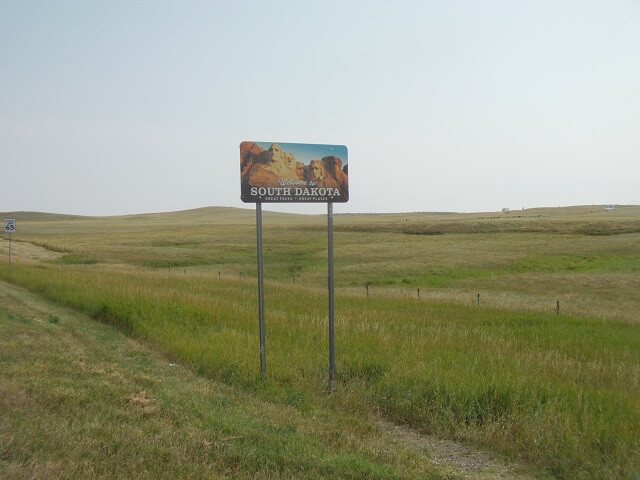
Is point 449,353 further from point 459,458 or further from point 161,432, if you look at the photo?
point 161,432

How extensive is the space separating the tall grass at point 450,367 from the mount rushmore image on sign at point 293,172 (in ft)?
8.85

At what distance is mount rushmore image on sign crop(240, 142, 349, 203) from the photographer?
898 cm

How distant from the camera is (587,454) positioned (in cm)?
612

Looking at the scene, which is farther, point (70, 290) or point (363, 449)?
point (70, 290)

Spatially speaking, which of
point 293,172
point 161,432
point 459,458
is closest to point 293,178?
point 293,172

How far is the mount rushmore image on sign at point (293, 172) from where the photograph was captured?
A: 29.5 ft

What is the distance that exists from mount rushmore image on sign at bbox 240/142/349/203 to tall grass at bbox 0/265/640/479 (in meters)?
2.70

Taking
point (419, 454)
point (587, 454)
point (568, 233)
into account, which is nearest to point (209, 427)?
point (419, 454)

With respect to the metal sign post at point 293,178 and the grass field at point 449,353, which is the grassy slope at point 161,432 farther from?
the metal sign post at point 293,178

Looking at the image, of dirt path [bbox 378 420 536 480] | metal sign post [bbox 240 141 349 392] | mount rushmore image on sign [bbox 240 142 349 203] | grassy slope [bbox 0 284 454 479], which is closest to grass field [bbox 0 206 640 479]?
dirt path [bbox 378 420 536 480]

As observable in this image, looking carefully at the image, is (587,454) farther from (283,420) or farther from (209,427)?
(209,427)

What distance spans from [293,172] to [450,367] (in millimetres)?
3902

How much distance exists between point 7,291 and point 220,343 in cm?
1348

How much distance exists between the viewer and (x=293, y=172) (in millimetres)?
9133
